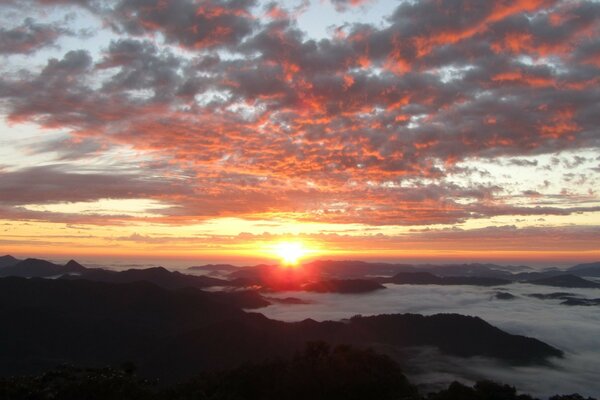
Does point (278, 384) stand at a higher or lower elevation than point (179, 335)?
higher

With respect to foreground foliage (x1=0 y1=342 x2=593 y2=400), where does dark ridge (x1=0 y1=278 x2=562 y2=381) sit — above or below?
below

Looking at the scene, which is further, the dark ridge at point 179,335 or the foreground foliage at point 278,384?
the dark ridge at point 179,335

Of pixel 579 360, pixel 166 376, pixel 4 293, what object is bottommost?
pixel 579 360

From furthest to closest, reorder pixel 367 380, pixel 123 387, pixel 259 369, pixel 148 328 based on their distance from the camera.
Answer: pixel 148 328, pixel 259 369, pixel 367 380, pixel 123 387

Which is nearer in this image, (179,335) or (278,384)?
(278,384)

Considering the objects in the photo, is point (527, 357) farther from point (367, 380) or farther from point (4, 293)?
point (4, 293)

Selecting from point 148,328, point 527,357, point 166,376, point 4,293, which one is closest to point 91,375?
point 166,376

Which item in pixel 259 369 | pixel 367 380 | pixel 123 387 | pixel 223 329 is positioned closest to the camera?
pixel 123 387

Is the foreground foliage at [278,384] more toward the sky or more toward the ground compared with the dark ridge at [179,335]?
more toward the sky

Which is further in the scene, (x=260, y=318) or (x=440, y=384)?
(x=260, y=318)

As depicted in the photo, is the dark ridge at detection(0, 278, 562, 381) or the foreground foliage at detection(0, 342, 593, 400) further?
the dark ridge at detection(0, 278, 562, 381)

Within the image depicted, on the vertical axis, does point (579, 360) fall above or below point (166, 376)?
below
